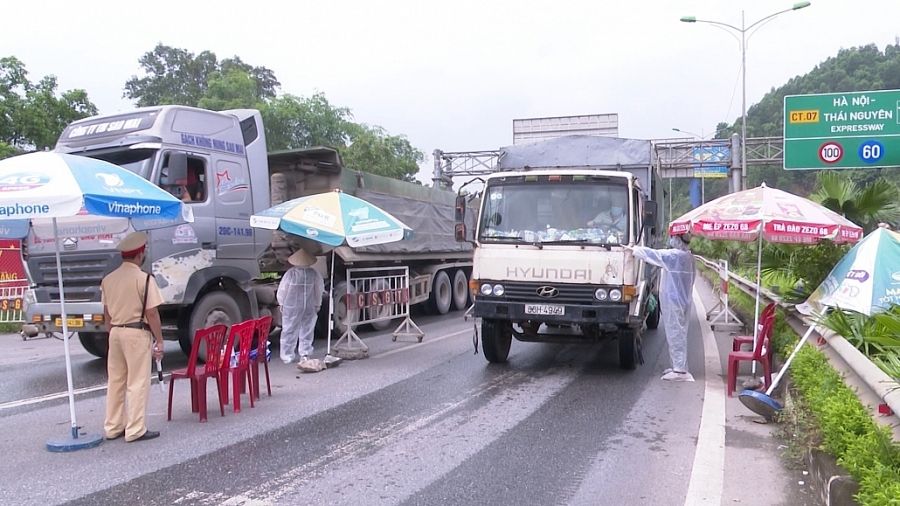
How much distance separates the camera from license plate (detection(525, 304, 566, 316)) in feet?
24.6

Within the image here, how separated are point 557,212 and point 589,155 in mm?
2250

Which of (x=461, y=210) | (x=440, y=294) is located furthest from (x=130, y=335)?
(x=440, y=294)

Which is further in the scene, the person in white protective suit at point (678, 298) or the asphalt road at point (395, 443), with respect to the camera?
the person in white protective suit at point (678, 298)

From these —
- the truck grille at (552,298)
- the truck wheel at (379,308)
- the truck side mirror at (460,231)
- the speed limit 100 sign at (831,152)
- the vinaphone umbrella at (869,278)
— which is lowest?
the truck wheel at (379,308)

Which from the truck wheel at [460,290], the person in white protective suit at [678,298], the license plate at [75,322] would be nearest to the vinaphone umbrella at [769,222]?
the person in white protective suit at [678,298]

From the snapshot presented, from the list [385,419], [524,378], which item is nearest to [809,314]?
[524,378]

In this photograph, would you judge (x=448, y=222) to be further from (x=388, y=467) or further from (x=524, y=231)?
(x=388, y=467)

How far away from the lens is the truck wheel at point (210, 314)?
27.3 feet

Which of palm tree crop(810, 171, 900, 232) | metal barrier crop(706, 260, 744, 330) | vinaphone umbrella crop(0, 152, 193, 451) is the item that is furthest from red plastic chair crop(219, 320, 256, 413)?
palm tree crop(810, 171, 900, 232)

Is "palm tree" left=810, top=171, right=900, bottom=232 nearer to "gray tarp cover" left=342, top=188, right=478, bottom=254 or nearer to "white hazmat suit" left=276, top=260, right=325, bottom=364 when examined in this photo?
"gray tarp cover" left=342, top=188, right=478, bottom=254

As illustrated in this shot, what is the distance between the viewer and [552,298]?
296 inches

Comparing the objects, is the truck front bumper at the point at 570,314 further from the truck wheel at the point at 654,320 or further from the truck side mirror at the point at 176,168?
the truck wheel at the point at 654,320

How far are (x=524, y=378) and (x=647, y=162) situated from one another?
12.5ft

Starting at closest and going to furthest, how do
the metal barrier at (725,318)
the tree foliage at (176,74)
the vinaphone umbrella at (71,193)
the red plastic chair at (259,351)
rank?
the vinaphone umbrella at (71,193) < the red plastic chair at (259,351) < the metal barrier at (725,318) < the tree foliage at (176,74)
